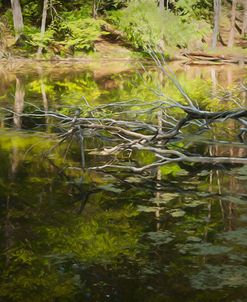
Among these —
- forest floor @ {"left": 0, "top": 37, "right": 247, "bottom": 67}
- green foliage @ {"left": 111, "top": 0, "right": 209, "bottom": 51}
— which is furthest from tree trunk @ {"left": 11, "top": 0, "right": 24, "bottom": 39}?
green foliage @ {"left": 111, "top": 0, "right": 209, "bottom": 51}

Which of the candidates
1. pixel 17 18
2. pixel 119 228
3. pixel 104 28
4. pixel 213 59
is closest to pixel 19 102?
pixel 119 228

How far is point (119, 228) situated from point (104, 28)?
1111 inches

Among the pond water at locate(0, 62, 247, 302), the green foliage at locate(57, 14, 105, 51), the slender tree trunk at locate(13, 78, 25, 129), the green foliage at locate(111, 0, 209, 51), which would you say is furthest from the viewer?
the green foliage at locate(57, 14, 105, 51)

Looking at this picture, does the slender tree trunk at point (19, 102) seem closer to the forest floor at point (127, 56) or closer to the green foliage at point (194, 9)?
the forest floor at point (127, 56)

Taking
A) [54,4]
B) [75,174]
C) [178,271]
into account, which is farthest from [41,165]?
[54,4]

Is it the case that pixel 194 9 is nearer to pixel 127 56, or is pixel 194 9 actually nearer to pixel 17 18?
pixel 127 56

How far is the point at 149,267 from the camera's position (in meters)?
4.26

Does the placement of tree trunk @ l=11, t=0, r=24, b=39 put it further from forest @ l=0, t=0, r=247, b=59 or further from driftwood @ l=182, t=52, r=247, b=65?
driftwood @ l=182, t=52, r=247, b=65

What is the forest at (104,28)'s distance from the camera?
92.6 ft

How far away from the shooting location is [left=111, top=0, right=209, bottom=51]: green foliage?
91.8 feet

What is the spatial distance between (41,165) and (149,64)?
70.2 feet

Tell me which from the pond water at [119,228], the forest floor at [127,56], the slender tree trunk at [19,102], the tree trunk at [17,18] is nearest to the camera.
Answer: the pond water at [119,228]

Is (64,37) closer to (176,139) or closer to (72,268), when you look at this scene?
(176,139)

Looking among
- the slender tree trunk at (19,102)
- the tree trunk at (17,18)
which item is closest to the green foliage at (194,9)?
the tree trunk at (17,18)
